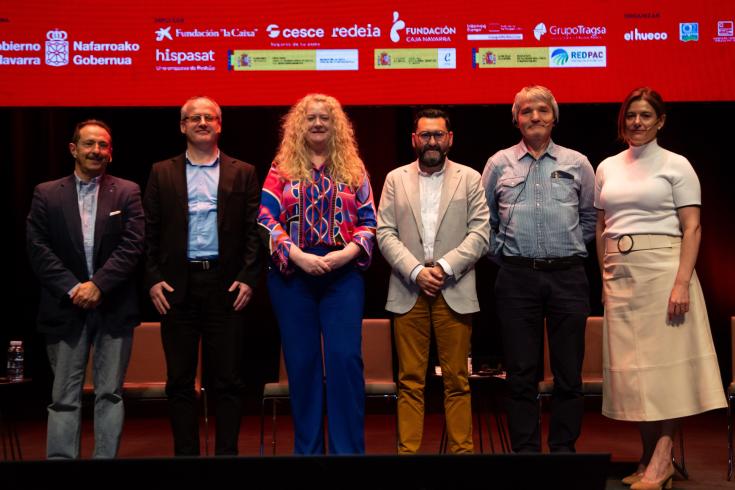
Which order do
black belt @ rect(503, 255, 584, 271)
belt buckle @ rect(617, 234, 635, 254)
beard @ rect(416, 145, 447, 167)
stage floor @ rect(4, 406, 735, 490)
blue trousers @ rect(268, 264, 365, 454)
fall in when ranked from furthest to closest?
stage floor @ rect(4, 406, 735, 490), beard @ rect(416, 145, 447, 167), black belt @ rect(503, 255, 584, 271), belt buckle @ rect(617, 234, 635, 254), blue trousers @ rect(268, 264, 365, 454)

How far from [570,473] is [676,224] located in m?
2.00

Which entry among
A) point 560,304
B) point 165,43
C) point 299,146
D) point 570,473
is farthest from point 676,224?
point 165,43

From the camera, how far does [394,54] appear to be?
15.9ft

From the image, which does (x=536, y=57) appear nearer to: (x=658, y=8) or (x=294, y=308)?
(x=658, y=8)

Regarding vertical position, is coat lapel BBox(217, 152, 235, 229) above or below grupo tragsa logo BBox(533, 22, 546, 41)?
below

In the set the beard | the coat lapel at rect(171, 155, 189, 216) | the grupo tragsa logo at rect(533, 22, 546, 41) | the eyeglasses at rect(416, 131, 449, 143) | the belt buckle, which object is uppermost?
the grupo tragsa logo at rect(533, 22, 546, 41)

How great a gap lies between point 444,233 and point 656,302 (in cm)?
97

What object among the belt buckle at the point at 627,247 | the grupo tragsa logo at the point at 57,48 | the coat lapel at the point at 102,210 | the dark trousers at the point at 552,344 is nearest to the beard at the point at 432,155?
the dark trousers at the point at 552,344

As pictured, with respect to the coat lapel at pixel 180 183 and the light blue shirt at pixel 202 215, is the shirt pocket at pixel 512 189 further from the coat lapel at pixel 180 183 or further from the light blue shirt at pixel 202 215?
the coat lapel at pixel 180 183

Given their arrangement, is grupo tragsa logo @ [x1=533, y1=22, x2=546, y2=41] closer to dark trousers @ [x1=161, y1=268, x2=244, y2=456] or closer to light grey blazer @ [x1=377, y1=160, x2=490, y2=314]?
light grey blazer @ [x1=377, y1=160, x2=490, y2=314]

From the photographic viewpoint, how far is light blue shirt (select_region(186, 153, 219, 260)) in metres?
3.70

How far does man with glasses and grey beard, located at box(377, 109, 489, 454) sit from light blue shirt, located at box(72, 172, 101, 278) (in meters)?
1.34

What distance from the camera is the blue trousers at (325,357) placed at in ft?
11.4

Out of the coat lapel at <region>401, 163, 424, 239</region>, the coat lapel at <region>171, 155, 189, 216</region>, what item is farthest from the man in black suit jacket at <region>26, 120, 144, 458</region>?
the coat lapel at <region>401, 163, 424, 239</region>
